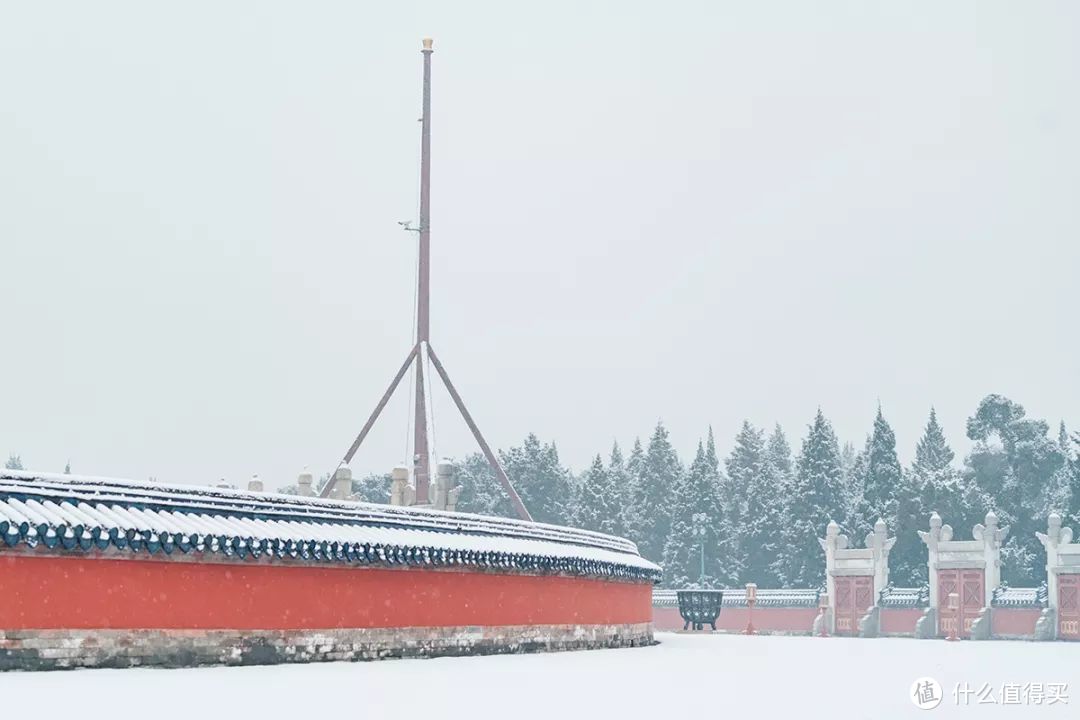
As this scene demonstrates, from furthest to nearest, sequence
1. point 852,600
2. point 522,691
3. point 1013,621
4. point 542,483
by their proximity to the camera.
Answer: point 542,483, point 852,600, point 1013,621, point 522,691

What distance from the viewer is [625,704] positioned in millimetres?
12688

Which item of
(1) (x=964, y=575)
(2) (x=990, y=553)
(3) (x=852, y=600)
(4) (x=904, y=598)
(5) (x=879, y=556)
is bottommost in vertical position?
(3) (x=852, y=600)

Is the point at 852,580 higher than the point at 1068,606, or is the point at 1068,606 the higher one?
the point at 852,580

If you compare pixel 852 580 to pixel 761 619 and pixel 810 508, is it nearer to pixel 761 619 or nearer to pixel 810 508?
pixel 761 619

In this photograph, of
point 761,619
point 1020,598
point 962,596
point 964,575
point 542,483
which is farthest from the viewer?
point 542,483

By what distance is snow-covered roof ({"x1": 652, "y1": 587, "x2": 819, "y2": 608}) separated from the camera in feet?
165

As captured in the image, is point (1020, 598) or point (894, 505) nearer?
point (1020, 598)

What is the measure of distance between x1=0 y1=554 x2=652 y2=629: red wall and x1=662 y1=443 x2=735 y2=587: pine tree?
43.6 meters

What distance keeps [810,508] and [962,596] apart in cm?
1693

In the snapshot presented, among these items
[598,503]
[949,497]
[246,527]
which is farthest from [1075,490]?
[246,527]

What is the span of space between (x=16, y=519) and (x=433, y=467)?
2067cm

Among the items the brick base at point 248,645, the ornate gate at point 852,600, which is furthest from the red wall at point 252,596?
the ornate gate at point 852,600

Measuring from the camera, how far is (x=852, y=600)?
47.5 meters

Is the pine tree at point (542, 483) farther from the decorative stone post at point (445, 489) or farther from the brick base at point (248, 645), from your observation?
the brick base at point (248, 645)
